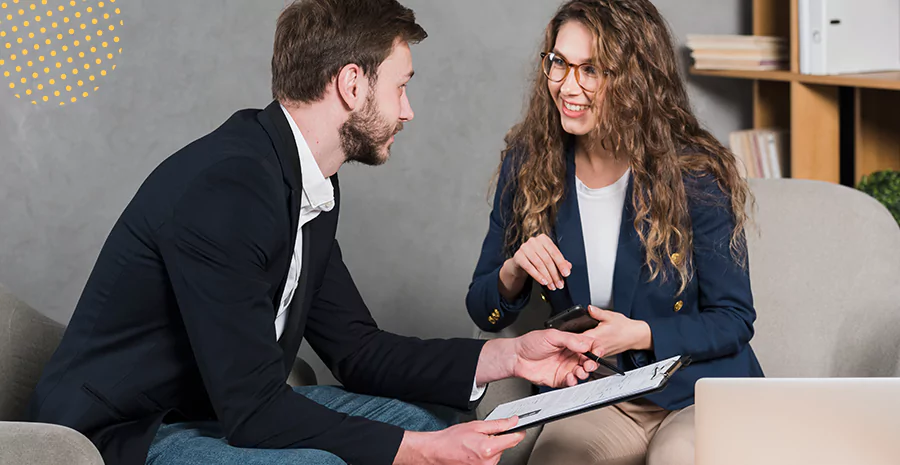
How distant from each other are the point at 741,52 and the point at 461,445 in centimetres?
198

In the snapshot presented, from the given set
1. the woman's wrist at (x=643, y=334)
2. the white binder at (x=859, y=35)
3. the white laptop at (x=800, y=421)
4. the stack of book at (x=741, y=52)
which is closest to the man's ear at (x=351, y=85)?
the woman's wrist at (x=643, y=334)

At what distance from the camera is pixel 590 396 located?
152cm

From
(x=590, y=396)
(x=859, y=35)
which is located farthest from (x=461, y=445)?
(x=859, y=35)

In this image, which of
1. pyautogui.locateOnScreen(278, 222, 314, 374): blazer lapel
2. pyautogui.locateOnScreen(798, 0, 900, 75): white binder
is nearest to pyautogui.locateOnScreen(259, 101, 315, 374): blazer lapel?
pyautogui.locateOnScreen(278, 222, 314, 374): blazer lapel

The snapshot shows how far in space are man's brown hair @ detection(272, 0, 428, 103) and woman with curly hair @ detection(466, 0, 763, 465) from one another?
1.27 feet

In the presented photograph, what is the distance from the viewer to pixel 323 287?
2031mm

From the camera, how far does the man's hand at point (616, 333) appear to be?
6.10 ft

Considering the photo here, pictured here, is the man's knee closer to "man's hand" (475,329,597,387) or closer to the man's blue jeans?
the man's blue jeans

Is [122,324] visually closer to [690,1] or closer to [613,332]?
[613,332]

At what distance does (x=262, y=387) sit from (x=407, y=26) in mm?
693

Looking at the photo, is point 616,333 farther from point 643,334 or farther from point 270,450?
point 270,450

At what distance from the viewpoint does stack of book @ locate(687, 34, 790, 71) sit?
311cm

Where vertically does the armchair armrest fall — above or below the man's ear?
below

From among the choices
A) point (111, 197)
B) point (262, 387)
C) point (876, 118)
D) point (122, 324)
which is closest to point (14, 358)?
point (122, 324)
